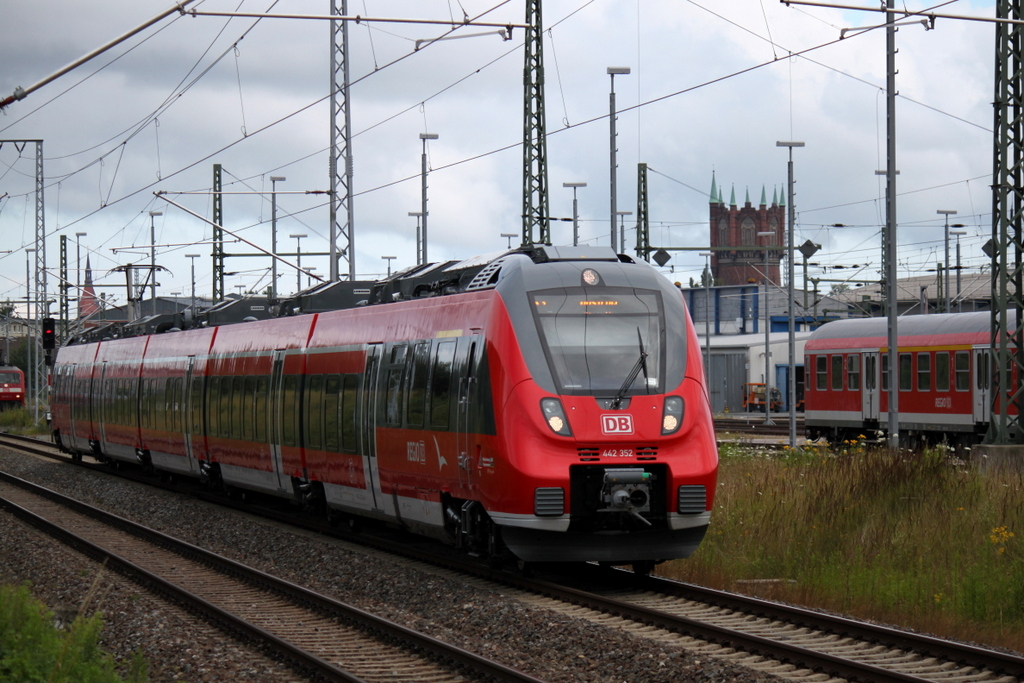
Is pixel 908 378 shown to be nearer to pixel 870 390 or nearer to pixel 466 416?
pixel 870 390

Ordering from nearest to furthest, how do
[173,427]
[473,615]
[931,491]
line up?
[473,615] < [931,491] < [173,427]

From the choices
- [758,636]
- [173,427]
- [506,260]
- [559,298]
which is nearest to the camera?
[758,636]

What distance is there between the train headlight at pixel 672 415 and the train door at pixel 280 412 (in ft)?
28.2

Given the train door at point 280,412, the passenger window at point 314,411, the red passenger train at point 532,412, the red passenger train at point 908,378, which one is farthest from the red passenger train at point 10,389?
the red passenger train at point 532,412

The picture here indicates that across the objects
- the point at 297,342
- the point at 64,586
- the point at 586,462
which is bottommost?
the point at 64,586

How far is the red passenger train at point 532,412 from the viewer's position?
42.3 feet

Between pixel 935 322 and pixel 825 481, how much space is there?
15.7 meters

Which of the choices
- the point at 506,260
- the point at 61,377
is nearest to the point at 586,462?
the point at 506,260

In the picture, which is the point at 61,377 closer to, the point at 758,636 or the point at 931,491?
the point at 931,491

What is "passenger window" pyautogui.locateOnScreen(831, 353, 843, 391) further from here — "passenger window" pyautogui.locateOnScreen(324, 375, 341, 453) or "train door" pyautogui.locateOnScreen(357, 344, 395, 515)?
"train door" pyautogui.locateOnScreen(357, 344, 395, 515)

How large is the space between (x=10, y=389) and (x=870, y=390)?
199ft

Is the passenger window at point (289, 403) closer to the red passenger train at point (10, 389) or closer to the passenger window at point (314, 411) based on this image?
the passenger window at point (314, 411)

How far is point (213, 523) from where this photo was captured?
21844mm

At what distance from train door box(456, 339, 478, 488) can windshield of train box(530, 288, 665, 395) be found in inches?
40.7
